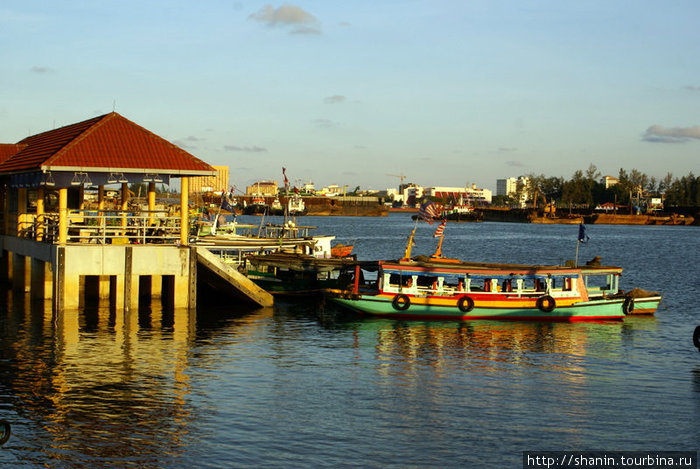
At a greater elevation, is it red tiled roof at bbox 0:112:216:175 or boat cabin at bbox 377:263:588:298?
red tiled roof at bbox 0:112:216:175

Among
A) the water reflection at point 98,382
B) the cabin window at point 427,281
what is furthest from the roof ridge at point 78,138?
the cabin window at point 427,281

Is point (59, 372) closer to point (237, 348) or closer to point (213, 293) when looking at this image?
point (237, 348)

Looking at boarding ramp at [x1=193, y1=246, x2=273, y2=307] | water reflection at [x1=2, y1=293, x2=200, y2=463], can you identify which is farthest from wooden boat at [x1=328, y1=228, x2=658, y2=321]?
water reflection at [x1=2, y1=293, x2=200, y2=463]

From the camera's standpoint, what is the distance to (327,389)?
2528 centimetres

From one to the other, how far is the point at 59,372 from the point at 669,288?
156 feet

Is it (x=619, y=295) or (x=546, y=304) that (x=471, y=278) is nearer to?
(x=546, y=304)

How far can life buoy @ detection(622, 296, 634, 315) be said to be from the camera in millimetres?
40781

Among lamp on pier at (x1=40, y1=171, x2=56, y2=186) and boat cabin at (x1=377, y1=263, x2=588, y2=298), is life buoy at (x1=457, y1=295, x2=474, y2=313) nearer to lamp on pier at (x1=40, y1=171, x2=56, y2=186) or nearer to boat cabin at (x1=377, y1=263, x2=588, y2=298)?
boat cabin at (x1=377, y1=263, x2=588, y2=298)

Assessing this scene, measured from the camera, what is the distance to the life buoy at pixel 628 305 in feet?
134

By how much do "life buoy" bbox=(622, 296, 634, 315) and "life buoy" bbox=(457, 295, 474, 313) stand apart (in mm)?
7998

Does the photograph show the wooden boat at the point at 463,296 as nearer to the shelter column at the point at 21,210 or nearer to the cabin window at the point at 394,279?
the cabin window at the point at 394,279

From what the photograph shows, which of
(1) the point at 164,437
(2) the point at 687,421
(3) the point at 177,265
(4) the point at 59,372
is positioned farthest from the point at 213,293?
(2) the point at 687,421

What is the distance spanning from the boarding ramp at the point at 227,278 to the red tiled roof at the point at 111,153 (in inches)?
151

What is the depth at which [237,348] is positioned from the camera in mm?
31141
